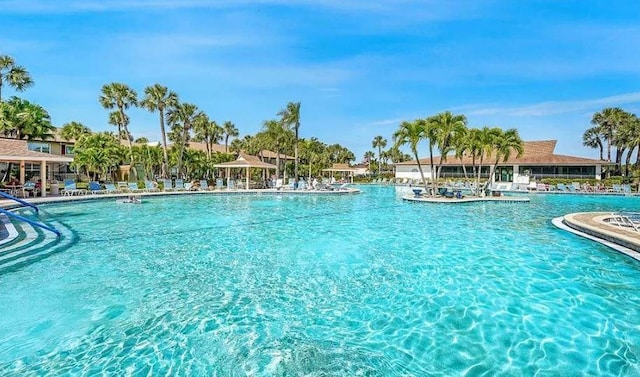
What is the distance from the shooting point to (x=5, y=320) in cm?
502

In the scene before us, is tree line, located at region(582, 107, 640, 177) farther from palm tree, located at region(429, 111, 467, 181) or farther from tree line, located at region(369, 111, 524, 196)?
palm tree, located at region(429, 111, 467, 181)

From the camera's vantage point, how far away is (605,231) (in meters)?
9.93

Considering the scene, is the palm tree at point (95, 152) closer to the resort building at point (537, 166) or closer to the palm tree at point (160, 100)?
the palm tree at point (160, 100)

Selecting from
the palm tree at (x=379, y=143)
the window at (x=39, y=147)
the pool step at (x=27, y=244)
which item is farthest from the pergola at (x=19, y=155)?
the palm tree at (x=379, y=143)

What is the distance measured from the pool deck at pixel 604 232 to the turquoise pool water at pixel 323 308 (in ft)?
1.16

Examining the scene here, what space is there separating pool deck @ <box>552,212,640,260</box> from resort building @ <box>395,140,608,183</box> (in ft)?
76.9

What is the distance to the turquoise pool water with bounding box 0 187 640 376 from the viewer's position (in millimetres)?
4055

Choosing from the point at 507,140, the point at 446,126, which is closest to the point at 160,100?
the point at 446,126

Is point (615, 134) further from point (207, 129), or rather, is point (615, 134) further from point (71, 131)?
point (71, 131)

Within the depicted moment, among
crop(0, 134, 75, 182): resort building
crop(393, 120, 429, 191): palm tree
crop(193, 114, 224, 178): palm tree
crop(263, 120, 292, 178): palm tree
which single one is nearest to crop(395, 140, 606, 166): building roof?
crop(393, 120, 429, 191): palm tree

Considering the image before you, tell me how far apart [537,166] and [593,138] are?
689 inches

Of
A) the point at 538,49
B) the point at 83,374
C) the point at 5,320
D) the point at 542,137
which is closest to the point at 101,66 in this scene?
the point at 5,320

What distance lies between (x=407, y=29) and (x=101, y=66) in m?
16.8

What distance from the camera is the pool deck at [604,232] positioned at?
27.9 feet
